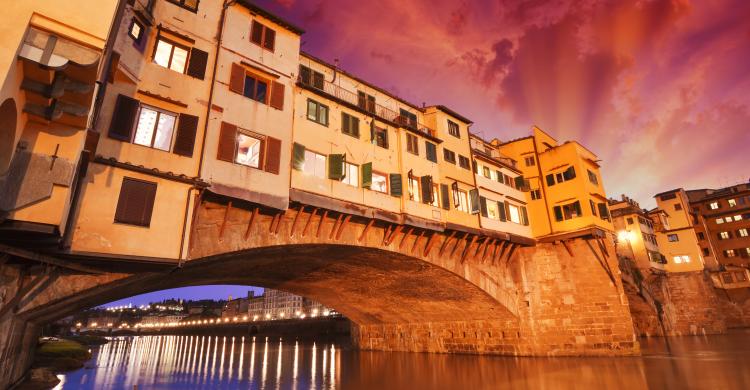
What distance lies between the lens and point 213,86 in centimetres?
1550

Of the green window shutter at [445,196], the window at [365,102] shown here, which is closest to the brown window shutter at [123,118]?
the window at [365,102]

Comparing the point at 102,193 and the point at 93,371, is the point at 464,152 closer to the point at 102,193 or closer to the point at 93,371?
the point at 102,193

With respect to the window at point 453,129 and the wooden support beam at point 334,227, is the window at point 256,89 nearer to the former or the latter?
the wooden support beam at point 334,227

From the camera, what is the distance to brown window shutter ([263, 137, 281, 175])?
1606 centimetres

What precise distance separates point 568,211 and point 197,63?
95.9 feet

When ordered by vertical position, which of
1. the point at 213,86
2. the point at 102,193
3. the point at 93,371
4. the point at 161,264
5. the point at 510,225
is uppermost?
the point at 213,86

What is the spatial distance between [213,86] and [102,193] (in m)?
6.28

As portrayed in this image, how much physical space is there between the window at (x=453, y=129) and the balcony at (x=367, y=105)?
6.77ft

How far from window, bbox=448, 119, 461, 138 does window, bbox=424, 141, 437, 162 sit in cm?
372

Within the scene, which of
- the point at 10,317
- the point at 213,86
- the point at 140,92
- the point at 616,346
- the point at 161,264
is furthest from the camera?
the point at 616,346

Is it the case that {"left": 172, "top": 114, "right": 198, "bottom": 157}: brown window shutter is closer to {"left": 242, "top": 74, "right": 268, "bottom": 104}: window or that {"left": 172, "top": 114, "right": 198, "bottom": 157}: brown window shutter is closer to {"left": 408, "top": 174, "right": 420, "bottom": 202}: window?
{"left": 242, "top": 74, "right": 268, "bottom": 104}: window

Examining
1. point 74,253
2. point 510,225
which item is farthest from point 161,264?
point 510,225

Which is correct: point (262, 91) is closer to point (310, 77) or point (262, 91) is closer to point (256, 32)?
point (256, 32)

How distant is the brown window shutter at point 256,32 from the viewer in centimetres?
1798
